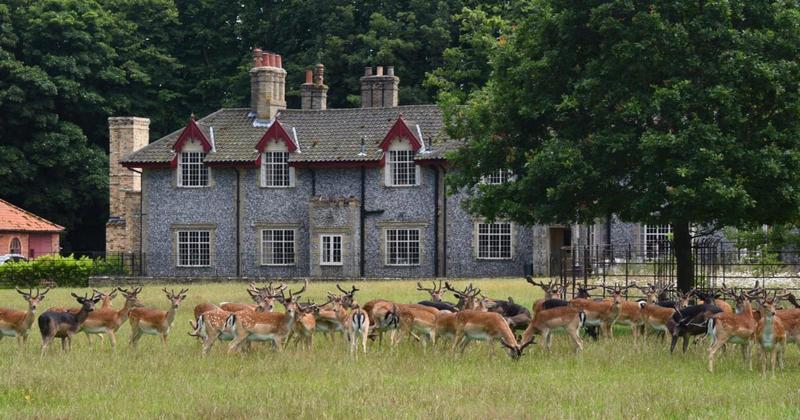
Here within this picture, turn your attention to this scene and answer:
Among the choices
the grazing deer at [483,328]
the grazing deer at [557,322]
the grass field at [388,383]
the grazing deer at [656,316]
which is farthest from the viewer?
the grazing deer at [656,316]

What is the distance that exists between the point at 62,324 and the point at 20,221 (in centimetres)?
3954

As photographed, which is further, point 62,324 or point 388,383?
point 62,324

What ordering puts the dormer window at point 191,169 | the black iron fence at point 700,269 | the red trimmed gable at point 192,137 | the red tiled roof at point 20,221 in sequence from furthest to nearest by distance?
the red tiled roof at point 20,221
the dormer window at point 191,169
the red trimmed gable at point 192,137
the black iron fence at point 700,269

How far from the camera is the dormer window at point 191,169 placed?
180 ft

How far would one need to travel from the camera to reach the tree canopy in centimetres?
2778

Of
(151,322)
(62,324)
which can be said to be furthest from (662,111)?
(62,324)

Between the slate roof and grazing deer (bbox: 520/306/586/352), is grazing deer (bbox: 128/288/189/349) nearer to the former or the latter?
grazing deer (bbox: 520/306/586/352)

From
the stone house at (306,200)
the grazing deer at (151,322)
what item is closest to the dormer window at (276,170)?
the stone house at (306,200)

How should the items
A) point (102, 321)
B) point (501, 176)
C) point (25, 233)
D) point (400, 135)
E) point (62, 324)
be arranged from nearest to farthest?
point (62, 324)
point (102, 321)
point (501, 176)
point (400, 135)
point (25, 233)

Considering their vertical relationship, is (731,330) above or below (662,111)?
below

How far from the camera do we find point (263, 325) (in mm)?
21875

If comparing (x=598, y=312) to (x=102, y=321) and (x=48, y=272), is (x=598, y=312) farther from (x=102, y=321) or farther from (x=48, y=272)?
(x=48, y=272)

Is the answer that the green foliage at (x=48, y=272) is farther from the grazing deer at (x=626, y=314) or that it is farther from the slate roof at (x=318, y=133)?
the grazing deer at (x=626, y=314)

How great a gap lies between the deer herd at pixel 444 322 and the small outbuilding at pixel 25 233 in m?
36.1
